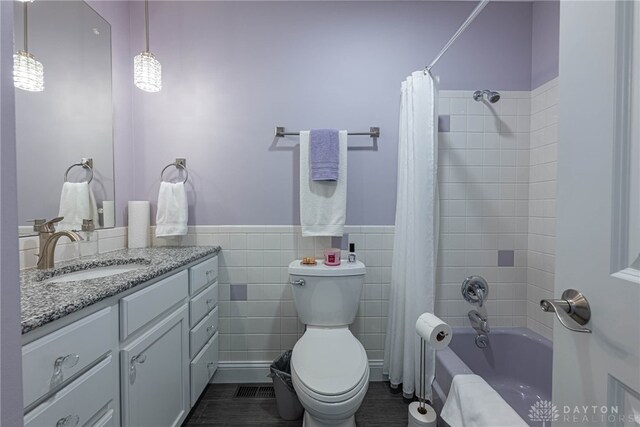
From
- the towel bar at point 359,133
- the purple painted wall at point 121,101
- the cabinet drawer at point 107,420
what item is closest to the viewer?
the cabinet drawer at point 107,420

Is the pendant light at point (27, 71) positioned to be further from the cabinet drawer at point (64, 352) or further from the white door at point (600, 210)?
the white door at point (600, 210)

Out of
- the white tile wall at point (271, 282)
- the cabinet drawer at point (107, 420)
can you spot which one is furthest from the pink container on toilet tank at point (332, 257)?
the cabinet drawer at point (107, 420)

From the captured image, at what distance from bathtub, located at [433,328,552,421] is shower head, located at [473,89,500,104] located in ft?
4.92

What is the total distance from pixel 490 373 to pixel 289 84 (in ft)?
7.44

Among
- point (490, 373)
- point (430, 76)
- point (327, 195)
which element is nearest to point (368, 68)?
point (430, 76)

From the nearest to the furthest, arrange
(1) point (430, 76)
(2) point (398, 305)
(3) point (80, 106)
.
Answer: (3) point (80, 106), (1) point (430, 76), (2) point (398, 305)

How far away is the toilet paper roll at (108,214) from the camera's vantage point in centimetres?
156

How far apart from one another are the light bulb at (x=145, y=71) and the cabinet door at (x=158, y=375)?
124 cm

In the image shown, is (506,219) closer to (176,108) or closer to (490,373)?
(490,373)

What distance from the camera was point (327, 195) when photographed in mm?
1715

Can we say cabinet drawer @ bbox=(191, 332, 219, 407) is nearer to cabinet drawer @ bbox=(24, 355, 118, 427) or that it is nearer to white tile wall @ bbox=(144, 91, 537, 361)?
white tile wall @ bbox=(144, 91, 537, 361)

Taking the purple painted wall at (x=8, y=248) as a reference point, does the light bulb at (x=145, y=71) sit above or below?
above

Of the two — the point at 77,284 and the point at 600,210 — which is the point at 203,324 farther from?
the point at 600,210

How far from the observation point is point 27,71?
113 cm
